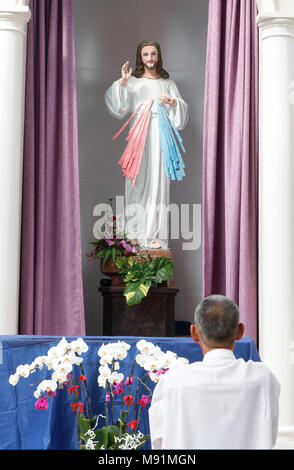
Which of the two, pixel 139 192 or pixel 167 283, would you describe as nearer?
pixel 167 283

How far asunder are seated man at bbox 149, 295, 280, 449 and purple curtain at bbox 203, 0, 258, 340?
311cm

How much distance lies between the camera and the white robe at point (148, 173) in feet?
17.9

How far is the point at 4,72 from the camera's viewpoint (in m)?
4.87

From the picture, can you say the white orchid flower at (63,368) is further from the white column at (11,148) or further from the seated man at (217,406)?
the white column at (11,148)

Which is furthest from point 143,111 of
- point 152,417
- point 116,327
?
point 152,417

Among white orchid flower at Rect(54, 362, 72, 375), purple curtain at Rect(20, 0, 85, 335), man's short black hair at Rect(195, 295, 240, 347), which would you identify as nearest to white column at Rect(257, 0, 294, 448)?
purple curtain at Rect(20, 0, 85, 335)

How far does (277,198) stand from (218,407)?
3.12m

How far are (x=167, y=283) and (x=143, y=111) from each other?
1378 mm

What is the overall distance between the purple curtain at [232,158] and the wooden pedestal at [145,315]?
1.46ft

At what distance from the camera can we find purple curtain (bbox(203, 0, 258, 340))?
17.0 ft

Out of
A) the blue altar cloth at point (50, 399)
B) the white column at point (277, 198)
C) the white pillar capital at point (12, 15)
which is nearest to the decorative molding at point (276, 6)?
the white column at point (277, 198)

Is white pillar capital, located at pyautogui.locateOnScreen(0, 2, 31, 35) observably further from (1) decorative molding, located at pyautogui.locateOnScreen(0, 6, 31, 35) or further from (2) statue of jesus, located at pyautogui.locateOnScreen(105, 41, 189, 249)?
(2) statue of jesus, located at pyautogui.locateOnScreen(105, 41, 189, 249)

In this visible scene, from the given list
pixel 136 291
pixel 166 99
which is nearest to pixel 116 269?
pixel 136 291
